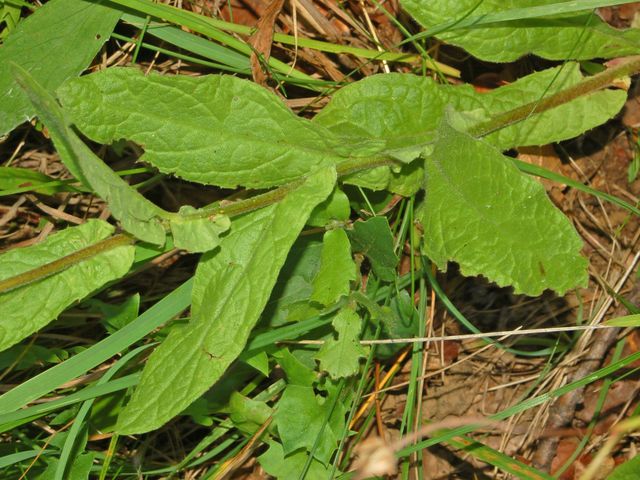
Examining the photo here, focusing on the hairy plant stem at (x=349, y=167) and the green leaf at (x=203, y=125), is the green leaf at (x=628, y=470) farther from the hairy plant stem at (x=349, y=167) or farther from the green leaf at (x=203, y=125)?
the green leaf at (x=203, y=125)

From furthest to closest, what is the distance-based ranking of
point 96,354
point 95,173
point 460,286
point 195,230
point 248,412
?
1. point 460,286
2. point 248,412
3. point 96,354
4. point 195,230
5. point 95,173

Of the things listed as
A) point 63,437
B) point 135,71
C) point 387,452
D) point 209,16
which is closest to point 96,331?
point 63,437

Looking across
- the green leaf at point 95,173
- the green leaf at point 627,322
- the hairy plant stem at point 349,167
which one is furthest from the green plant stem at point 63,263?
the green leaf at point 627,322

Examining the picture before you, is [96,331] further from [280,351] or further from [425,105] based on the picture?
[425,105]

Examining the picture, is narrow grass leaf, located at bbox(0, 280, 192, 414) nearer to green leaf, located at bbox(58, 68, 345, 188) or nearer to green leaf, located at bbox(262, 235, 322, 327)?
green leaf, located at bbox(262, 235, 322, 327)

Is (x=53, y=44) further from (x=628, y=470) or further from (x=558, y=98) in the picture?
(x=628, y=470)

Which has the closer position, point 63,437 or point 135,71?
point 135,71

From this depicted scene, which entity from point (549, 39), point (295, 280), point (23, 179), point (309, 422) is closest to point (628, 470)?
point (309, 422)
